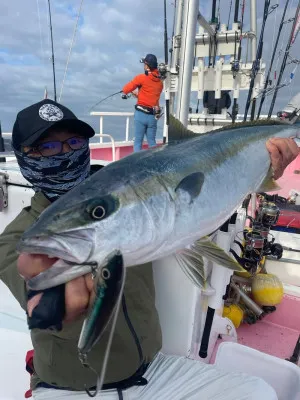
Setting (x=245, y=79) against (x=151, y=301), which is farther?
(x=245, y=79)

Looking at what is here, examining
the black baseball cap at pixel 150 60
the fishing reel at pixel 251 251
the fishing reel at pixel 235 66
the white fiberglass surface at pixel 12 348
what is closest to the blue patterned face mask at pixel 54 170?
the white fiberglass surface at pixel 12 348

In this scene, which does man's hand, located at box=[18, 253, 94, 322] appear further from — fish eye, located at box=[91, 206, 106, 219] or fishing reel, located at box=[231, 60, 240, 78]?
fishing reel, located at box=[231, 60, 240, 78]

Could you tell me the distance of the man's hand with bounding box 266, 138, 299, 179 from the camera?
171cm

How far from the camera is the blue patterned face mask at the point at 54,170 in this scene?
5.65 feet

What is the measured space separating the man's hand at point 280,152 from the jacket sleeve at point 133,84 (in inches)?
254

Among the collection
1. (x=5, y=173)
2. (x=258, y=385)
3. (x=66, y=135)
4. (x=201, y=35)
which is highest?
(x=201, y=35)

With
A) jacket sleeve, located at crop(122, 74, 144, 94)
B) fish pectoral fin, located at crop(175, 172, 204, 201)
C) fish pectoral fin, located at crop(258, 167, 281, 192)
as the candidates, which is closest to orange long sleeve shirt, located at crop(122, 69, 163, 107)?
jacket sleeve, located at crop(122, 74, 144, 94)

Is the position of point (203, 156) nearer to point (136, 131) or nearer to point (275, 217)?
point (275, 217)

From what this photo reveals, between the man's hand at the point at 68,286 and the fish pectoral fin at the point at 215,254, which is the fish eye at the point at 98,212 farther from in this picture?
the fish pectoral fin at the point at 215,254

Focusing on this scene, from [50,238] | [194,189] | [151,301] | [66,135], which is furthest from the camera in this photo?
[151,301]

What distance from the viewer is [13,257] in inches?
62.4

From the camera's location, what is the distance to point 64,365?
1.77 meters

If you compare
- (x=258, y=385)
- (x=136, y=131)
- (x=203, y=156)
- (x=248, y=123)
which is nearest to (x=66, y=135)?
(x=203, y=156)

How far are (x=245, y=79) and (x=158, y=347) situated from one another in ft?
16.0
